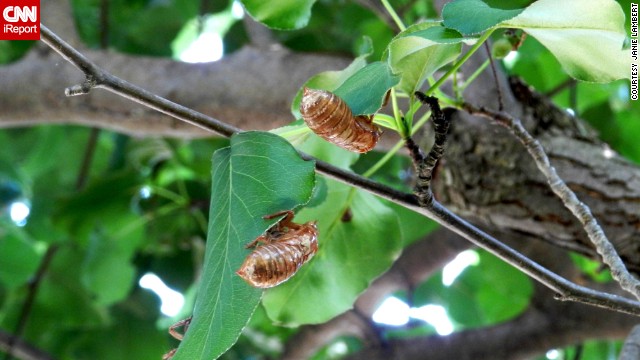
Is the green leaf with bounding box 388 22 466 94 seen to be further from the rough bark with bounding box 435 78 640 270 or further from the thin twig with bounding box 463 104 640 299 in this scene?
the rough bark with bounding box 435 78 640 270

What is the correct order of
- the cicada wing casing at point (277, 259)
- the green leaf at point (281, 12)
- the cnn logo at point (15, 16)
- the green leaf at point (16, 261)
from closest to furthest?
the cicada wing casing at point (277, 259) → the green leaf at point (281, 12) → the cnn logo at point (15, 16) → the green leaf at point (16, 261)

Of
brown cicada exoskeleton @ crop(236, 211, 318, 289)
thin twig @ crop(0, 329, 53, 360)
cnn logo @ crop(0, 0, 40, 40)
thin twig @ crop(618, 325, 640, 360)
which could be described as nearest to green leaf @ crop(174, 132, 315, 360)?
brown cicada exoskeleton @ crop(236, 211, 318, 289)

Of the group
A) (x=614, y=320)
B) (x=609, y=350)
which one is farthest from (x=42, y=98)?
(x=609, y=350)

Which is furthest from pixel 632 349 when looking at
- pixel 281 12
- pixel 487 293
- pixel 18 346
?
pixel 18 346

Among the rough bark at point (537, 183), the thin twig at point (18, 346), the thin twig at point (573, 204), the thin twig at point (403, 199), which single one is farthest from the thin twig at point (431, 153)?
the thin twig at point (18, 346)

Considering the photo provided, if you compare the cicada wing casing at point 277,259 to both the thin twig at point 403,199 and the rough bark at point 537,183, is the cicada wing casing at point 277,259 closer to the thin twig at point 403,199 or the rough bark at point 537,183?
the thin twig at point 403,199

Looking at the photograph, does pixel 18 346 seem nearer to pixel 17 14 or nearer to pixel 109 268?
pixel 109 268

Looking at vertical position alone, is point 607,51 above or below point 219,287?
above

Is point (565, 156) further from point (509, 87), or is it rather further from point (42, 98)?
point (42, 98)
